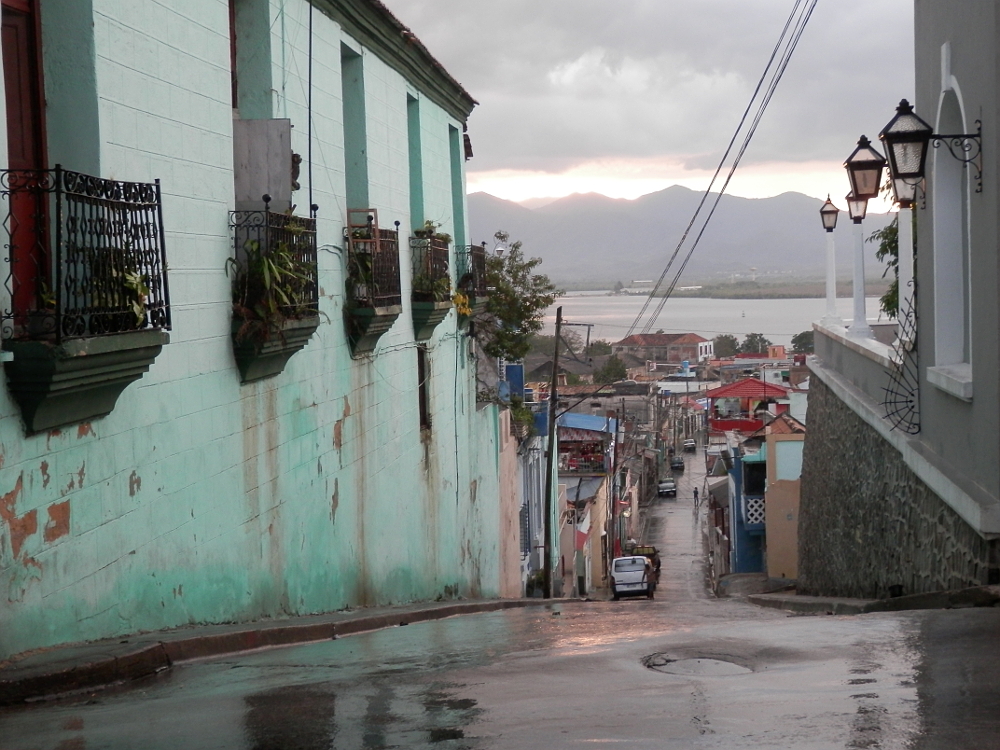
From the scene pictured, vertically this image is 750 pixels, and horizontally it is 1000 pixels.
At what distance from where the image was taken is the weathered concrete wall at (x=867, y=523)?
809 centimetres

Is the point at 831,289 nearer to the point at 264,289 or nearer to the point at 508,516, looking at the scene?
the point at 508,516

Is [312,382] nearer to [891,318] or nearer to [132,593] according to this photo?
[132,593]

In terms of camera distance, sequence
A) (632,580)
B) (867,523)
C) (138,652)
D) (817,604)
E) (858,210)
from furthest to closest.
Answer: (632,580) < (858,210) < (817,604) < (867,523) < (138,652)

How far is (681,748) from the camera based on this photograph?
4.09m

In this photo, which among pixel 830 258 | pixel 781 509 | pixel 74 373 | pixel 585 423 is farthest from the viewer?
pixel 585 423

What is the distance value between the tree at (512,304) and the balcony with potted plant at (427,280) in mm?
3826

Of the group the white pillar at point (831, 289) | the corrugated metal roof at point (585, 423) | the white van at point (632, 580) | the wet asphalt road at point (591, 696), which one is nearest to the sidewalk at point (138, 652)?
the wet asphalt road at point (591, 696)

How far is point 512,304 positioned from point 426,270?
4.48m

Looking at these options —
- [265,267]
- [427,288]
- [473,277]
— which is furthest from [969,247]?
[473,277]

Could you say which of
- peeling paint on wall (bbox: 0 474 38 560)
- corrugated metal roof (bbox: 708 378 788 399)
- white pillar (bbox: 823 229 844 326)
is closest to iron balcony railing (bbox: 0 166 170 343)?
peeling paint on wall (bbox: 0 474 38 560)

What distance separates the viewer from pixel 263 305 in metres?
7.89

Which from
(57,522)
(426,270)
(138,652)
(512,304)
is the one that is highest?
(426,270)

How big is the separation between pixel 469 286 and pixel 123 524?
10.7 m

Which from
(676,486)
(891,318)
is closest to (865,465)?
(891,318)
